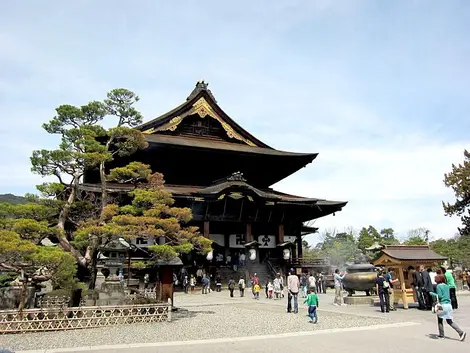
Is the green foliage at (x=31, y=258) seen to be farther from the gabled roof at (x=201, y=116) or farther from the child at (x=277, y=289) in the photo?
the gabled roof at (x=201, y=116)

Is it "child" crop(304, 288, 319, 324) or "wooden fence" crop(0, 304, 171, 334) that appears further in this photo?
"child" crop(304, 288, 319, 324)

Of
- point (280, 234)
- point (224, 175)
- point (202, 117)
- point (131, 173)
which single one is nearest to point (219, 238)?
point (280, 234)

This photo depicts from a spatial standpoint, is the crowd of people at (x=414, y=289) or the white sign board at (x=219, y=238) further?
the white sign board at (x=219, y=238)

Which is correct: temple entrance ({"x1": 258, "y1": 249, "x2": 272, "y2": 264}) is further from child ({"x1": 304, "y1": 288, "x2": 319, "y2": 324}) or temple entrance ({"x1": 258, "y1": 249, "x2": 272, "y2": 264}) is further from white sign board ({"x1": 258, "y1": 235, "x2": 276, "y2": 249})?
child ({"x1": 304, "y1": 288, "x2": 319, "y2": 324})

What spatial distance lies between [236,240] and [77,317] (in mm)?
18620

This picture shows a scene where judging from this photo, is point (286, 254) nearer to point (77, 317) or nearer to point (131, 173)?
point (131, 173)

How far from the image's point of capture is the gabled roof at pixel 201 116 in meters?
30.5

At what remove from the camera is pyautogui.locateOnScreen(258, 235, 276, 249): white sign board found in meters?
30.2

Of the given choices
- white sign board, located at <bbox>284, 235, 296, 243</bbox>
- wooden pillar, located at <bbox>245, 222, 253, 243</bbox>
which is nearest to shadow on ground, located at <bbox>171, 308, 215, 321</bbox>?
wooden pillar, located at <bbox>245, 222, 253, 243</bbox>

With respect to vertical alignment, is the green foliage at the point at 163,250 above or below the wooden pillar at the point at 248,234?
below

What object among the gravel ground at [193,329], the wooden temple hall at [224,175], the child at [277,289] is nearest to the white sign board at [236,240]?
the wooden temple hall at [224,175]

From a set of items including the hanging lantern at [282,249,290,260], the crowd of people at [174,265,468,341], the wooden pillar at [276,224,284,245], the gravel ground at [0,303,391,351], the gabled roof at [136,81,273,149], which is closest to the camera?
the crowd of people at [174,265,468,341]

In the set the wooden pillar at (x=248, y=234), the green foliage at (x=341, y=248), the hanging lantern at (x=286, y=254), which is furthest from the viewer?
the green foliage at (x=341, y=248)

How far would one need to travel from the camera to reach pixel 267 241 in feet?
99.8
